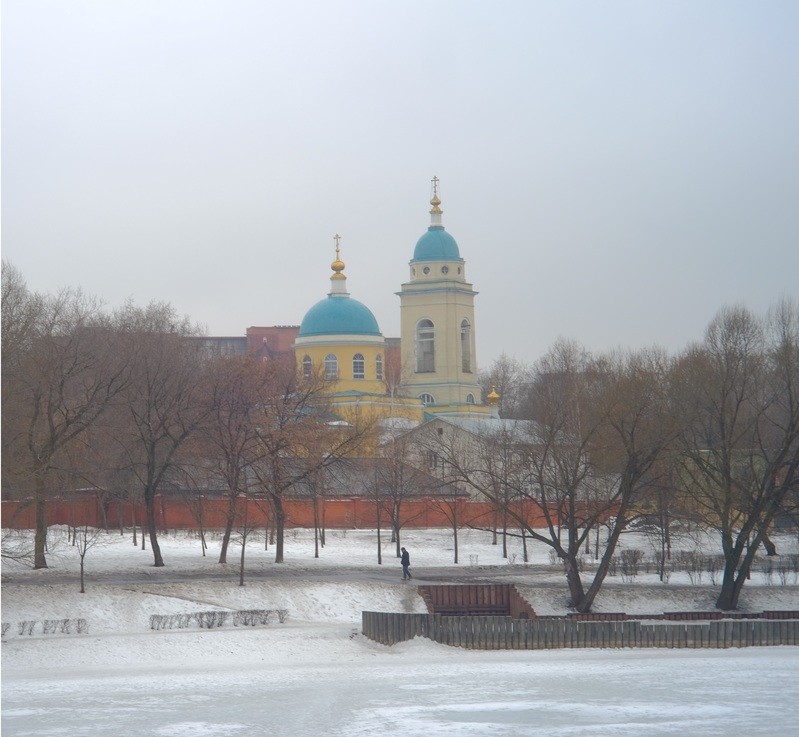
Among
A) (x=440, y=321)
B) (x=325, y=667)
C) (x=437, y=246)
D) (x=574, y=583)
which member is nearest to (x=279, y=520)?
(x=574, y=583)

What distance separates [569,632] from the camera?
33125 mm

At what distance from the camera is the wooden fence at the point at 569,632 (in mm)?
33000

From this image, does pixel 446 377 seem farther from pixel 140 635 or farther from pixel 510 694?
pixel 510 694

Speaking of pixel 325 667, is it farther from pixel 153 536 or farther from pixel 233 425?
pixel 233 425

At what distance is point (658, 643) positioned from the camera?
3294 cm

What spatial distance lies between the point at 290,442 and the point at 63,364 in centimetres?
760

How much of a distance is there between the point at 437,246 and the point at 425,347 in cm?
640

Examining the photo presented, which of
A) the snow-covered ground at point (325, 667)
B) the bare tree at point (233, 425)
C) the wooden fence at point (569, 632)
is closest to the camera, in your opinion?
the snow-covered ground at point (325, 667)

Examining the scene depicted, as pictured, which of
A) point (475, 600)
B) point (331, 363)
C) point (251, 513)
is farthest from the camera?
point (331, 363)

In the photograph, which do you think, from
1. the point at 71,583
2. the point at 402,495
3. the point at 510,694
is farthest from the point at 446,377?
the point at 510,694

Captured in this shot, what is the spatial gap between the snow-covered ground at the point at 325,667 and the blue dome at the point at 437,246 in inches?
1534

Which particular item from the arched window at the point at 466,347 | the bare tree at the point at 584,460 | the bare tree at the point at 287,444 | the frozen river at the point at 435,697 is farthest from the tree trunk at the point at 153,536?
the arched window at the point at 466,347

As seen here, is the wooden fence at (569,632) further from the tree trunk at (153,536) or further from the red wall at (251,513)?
the red wall at (251,513)

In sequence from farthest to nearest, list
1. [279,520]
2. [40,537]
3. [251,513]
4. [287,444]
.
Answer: [251,513] → [279,520] → [287,444] → [40,537]
